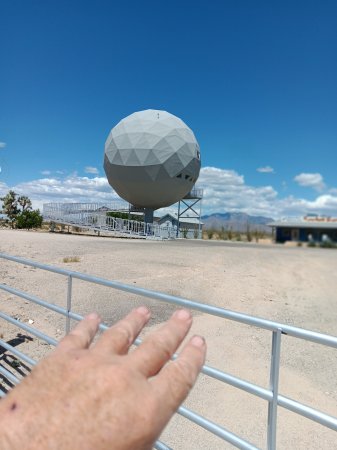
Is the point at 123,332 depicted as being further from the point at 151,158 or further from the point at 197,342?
the point at 151,158

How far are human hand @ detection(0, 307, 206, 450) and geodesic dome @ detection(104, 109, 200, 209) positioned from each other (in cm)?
2931

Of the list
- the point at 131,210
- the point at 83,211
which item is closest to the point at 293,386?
the point at 83,211

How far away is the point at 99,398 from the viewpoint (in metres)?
0.86

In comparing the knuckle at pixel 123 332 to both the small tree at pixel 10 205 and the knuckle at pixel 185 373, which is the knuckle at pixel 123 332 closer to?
the knuckle at pixel 185 373

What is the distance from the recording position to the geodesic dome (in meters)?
30.0

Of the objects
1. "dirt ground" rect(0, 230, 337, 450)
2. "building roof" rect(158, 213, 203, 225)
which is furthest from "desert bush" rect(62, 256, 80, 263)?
"building roof" rect(158, 213, 203, 225)

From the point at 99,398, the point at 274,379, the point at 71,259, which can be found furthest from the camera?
the point at 71,259

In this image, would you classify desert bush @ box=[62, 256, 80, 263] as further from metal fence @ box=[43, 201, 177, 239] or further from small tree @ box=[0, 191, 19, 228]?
small tree @ box=[0, 191, 19, 228]

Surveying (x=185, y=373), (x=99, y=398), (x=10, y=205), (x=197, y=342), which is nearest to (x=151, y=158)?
(x=10, y=205)

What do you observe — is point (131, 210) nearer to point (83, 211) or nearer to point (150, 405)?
point (83, 211)

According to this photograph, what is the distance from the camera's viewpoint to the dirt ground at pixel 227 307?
12.6 ft

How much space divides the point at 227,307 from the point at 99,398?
7.54 meters

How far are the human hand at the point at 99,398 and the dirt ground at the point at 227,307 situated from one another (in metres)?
2.84

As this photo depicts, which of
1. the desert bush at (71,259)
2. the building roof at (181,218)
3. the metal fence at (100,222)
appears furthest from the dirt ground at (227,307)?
the building roof at (181,218)
